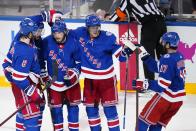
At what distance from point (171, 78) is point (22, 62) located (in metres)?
1.11

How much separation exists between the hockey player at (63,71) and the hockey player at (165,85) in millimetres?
561

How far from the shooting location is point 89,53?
3.87m

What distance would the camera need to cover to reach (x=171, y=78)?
3537 millimetres

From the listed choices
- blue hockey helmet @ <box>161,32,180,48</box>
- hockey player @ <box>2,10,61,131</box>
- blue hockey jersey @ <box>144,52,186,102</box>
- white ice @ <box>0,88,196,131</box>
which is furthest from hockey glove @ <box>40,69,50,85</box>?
blue hockey helmet @ <box>161,32,180,48</box>

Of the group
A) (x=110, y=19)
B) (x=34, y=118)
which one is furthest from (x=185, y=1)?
(x=34, y=118)

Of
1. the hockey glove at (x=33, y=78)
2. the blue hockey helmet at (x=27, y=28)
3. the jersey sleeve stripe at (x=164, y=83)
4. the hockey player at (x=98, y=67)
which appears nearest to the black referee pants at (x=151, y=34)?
the hockey player at (x=98, y=67)

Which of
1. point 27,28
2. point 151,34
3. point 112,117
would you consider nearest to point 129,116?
point 112,117

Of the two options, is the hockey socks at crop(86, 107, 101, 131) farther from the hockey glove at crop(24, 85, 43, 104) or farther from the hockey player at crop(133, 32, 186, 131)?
the hockey glove at crop(24, 85, 43, 104)

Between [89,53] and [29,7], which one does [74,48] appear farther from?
[29,7]

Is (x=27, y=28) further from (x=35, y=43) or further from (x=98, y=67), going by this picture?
(x=98, y=67)

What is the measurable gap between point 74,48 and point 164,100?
0.84 metres

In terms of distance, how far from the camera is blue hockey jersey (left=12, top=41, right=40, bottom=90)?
343 cm

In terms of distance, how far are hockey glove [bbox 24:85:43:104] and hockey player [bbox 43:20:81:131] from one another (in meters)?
0.30

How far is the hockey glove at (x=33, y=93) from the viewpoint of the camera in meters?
3.51
